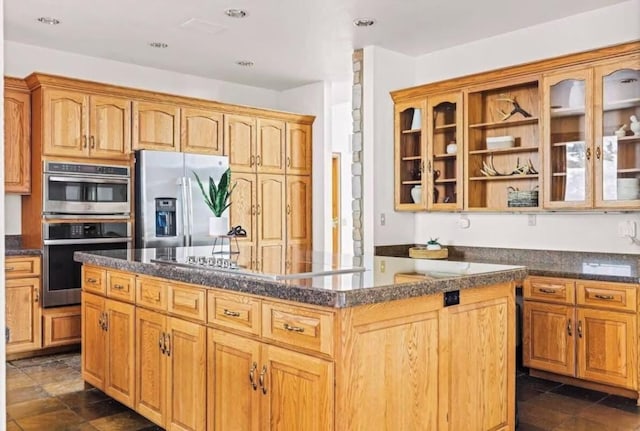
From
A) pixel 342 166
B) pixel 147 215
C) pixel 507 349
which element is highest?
pixel 342 166

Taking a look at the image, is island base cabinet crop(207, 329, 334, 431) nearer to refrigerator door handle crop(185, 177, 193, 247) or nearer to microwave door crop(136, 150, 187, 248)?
microwave door crop(136, 150, 187, 248)

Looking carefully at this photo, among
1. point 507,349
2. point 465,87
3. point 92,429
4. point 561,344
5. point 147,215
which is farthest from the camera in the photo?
point 147,215

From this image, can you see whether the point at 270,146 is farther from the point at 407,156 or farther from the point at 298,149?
the point at 407,156

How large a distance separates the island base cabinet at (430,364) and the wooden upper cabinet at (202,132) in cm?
372

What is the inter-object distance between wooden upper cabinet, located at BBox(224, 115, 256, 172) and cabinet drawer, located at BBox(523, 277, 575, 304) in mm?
3191

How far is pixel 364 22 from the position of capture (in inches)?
173

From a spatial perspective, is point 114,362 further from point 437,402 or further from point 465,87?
point 465,87

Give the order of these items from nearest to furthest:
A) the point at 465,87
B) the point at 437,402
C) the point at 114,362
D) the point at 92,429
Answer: the point at 437,402
the point at 92,429
the point at 114,362
the point at 465,87

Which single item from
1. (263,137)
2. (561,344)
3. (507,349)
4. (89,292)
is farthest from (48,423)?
(263,137)

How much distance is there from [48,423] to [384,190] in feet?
10.7

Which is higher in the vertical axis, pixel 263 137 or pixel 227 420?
pixel 263 137

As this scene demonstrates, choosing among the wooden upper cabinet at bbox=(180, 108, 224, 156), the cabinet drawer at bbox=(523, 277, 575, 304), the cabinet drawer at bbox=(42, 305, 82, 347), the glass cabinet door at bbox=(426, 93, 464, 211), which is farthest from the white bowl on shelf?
the cabinet drawer at bbox=(42, 305, 82, 347)

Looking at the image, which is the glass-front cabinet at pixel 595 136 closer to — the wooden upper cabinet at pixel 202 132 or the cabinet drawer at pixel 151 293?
the cabinet drawer at pixel 151 293

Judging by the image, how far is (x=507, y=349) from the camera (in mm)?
2553
